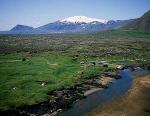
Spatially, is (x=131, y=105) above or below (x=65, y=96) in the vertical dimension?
below

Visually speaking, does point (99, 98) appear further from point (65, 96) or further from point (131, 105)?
point (131, 105)

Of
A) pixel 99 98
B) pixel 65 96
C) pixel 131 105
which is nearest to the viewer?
pixel 131 105

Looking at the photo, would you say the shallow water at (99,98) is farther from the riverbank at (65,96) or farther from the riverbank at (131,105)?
the riverbank at (131,105)

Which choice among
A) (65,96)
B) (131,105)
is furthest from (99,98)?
(131,105)

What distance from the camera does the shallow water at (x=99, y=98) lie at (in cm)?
5990

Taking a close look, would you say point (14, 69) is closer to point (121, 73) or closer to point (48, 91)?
point (48, 91)

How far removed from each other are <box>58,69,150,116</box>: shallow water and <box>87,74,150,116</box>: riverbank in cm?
212

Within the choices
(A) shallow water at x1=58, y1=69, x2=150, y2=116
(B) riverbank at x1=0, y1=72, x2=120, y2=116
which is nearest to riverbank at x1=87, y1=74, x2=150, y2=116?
(A) shallow water at x1=58, y1=69, x2=150, y2=116

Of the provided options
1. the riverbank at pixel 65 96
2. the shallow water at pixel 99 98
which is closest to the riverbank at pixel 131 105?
the shallow water at pixel 99 98

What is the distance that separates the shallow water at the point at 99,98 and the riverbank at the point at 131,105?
6.94 feet

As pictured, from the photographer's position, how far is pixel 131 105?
2530 inches

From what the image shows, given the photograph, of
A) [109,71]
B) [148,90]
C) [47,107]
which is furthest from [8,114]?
[109,71]

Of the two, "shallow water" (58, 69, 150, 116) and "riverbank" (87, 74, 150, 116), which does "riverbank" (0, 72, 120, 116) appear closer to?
"shallow water" (58, 69, 150, 116)

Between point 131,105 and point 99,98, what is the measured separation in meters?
9.49
